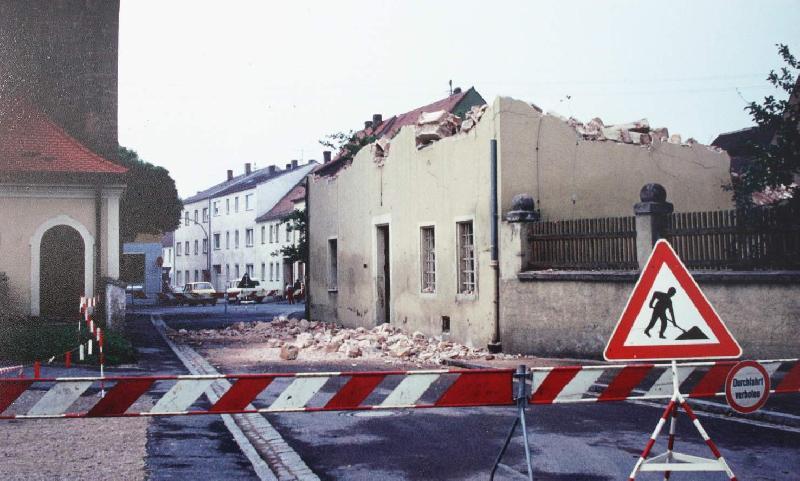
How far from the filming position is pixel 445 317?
19406 millimetres

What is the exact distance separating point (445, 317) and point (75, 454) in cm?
1255

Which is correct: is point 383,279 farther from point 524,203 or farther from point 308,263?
point 524,203

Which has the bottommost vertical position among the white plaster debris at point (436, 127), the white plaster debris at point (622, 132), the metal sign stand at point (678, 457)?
Result: the metal sign stand at point (678, 457)

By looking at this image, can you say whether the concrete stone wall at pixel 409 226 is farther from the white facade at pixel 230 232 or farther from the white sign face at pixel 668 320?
the white facade at pixel 230 232

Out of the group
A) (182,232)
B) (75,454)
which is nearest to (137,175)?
(182,232)

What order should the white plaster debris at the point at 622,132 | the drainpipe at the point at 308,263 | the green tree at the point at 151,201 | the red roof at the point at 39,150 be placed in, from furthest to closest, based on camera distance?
the green tree at the point at 151,201
the drainpipe at the point at 308,263
the red roof at the point at 39,150
the white plaster debris at the point at 622,132

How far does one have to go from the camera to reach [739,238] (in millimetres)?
13047

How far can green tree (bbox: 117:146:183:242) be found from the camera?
61062 millimetres

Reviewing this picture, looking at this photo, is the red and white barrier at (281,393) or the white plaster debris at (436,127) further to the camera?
the white plaster debris at (436,127)

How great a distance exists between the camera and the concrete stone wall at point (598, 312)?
1251 centimetres

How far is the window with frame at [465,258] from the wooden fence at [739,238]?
5.46m

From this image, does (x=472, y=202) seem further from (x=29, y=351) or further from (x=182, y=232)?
(x=182, y=232)

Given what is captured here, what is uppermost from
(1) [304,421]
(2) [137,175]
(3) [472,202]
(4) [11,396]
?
(2) [137,175]

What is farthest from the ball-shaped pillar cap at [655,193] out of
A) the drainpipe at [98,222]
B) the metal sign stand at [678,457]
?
the drainpipe at [98,222]
